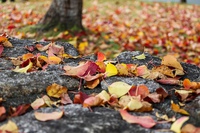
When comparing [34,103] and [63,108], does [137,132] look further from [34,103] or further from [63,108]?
[34,103]

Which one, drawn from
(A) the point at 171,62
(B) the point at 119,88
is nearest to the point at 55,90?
(B) the point at 119,88

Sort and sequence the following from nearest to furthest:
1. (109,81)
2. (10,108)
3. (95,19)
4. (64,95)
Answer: (10,108), (64,95), (109,81), (95,19)

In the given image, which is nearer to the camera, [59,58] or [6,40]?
[59,58]

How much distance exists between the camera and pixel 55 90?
71.7 inches

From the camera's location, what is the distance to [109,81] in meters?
2.01

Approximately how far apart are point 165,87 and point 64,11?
13.2ft

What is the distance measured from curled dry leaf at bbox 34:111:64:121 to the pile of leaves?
2473 millimetres

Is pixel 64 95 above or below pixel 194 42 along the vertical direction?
above

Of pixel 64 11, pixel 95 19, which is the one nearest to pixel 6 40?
pixel 64 11

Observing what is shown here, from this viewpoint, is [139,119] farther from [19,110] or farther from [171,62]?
[171,62]

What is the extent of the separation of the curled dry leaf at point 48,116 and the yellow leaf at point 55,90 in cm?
29

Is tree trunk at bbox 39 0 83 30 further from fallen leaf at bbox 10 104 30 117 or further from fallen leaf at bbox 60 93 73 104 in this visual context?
fallen leaf at bbox 10 104 30 117

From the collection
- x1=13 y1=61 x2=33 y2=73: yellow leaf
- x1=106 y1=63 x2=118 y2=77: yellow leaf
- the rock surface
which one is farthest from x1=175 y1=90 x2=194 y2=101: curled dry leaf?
x1=13 y1=61 x2=33 y2=73: yellow leaf

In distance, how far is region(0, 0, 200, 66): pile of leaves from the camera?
5.71m
